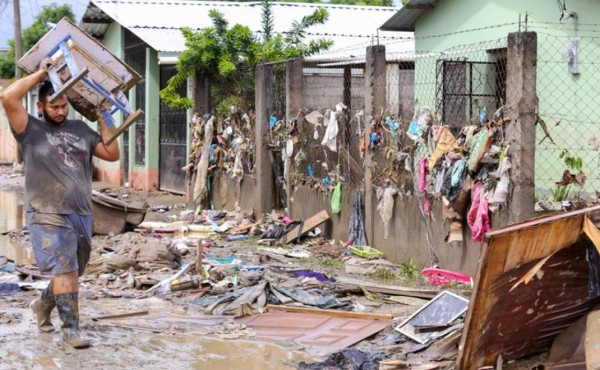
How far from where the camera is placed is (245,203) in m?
15.5

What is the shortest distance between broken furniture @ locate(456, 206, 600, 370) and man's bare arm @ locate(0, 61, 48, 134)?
344cm

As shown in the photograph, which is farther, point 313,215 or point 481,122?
point 313,215

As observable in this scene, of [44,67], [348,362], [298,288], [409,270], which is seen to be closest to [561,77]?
[409,270]

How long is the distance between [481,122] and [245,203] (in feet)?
22.9

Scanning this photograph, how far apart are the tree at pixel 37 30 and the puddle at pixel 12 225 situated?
20.6m

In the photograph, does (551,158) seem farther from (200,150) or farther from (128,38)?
(128,38)

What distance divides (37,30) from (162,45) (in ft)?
90.5

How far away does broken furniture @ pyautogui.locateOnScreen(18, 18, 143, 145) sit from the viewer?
681cm

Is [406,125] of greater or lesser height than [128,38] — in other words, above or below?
below

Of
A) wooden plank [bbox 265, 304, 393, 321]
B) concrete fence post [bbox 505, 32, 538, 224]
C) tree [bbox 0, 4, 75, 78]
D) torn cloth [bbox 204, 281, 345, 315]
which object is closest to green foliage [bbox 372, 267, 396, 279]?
torn cloth [bbox 204, 281, 345, 315]

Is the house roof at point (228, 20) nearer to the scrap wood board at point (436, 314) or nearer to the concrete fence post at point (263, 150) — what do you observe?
the concrete fence post at point (263, 150)

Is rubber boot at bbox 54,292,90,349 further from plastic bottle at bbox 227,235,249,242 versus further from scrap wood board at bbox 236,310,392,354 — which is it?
plastic bottle at bbox 227,235,249,242

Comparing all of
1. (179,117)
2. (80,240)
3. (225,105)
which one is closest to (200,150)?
(225,105)

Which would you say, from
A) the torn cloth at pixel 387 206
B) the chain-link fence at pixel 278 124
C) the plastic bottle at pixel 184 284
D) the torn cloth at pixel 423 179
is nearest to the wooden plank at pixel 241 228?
the chain-link fence at pixel 278 124
